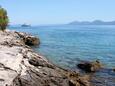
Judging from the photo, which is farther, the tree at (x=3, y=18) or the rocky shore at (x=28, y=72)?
the tree at (x=3, y=18)

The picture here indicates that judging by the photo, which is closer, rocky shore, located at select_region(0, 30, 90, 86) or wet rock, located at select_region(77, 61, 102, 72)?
rocky shore, located at select_region(0, 30, 90, 86)

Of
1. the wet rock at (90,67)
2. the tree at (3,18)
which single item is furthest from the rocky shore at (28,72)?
the tree at (3,18)

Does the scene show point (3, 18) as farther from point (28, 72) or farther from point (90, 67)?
point (28, 72)

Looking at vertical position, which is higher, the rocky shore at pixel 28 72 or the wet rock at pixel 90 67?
the rocky shore at pixel 28 72

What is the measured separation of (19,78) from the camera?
25.0 m

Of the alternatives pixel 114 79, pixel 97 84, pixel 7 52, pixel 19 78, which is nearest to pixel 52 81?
pixel 19 78

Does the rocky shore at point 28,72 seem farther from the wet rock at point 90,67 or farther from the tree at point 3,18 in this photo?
the tree at point 3,18

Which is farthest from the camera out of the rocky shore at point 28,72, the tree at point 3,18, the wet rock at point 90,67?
the tree at point 3,18

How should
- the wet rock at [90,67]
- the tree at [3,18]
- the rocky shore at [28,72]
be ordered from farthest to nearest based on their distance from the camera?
the tree at [3,18] → the wet rock at [90,67] → the rocky shore at [28,72]

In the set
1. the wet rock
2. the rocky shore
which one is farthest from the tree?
the rocky shore

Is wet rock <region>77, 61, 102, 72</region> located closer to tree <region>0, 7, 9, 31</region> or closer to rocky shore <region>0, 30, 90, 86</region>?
rocky shore <region>0, 30, 90, 86</region>

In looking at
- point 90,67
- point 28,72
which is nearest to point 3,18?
point 90,67

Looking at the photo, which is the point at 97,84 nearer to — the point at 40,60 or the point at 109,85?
the point at 109,85

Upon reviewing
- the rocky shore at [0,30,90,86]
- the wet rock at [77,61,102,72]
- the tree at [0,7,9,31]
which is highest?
the tree at [0,7,9,31]
